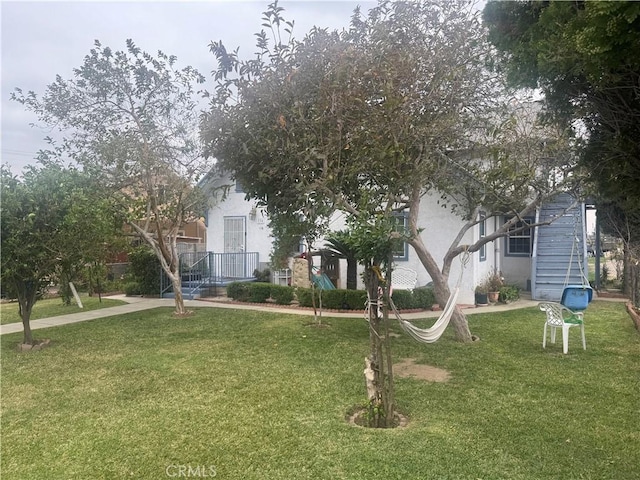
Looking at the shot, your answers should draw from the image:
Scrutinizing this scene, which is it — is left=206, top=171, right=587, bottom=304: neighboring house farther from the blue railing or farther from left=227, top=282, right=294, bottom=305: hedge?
left=227, top=282, right=294, bottom=305: hedge

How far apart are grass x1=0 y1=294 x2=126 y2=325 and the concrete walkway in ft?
1.68

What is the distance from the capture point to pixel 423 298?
1180cm

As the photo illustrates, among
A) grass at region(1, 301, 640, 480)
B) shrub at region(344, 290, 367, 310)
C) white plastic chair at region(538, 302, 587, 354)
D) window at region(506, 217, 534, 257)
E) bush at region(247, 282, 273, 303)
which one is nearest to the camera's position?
grass at region(1, 301, 640, 480)

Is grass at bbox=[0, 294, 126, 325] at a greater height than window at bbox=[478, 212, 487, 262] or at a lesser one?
lesser

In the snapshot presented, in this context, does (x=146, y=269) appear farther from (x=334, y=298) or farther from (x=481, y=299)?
(x=481, y=299)

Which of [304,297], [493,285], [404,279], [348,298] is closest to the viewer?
[348,298]

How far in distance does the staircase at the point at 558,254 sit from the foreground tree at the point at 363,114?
20.5 ft

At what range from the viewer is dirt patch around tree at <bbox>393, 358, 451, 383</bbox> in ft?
19.6

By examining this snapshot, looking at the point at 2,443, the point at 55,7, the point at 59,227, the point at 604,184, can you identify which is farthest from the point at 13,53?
the point at 604,184

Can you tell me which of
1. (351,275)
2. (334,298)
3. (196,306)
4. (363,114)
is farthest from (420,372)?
(196,306)

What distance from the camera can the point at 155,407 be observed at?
4996 millimetres

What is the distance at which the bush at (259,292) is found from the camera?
1318cm

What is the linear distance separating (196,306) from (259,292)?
70.2 inches

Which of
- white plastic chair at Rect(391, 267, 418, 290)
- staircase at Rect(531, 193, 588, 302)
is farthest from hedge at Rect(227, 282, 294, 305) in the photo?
staircase at Rect(531, 193, 588, 302)
